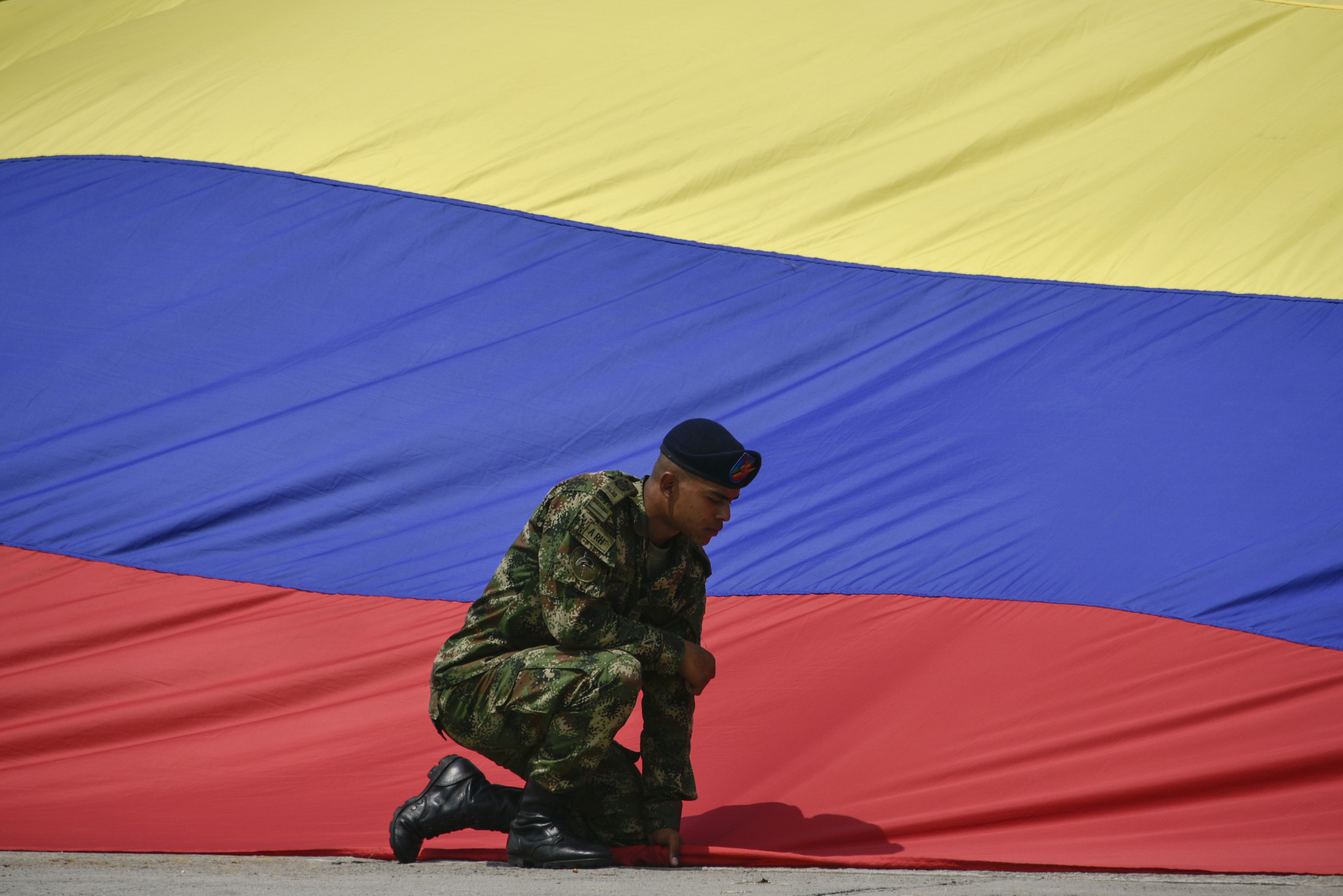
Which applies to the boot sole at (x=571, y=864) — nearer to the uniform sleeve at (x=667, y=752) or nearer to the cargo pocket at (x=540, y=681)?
the uniform sleeve at (x=667, y=752)

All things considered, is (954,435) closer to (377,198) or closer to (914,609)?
(914,609)

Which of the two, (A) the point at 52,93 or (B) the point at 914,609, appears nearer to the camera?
(B) the point at 914,609

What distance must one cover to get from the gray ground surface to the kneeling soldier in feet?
0.36

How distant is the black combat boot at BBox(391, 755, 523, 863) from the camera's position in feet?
7.54

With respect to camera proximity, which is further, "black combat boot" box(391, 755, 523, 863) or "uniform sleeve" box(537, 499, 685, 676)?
"black combat boot" box(391, 755, 523, 863)

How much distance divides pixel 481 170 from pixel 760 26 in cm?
129

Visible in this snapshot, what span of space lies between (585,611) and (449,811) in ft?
1.58

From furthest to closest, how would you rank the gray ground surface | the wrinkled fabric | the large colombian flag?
the wrinkled fabric, the large colombian flag, the gray ground surface

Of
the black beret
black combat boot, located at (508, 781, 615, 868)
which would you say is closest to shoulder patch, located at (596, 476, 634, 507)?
the black beret

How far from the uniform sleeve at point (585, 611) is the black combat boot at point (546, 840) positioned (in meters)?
0.29

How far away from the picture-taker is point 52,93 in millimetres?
4875

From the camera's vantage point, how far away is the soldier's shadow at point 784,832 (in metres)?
2.41

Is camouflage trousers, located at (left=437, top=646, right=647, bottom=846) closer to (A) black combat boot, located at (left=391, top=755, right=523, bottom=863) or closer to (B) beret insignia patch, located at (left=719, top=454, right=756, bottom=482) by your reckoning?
(A) black combat boot, located at (left=391, top=755, right=523, bottom=863)

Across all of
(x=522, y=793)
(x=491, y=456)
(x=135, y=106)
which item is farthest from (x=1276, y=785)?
(x=135, y=106)
